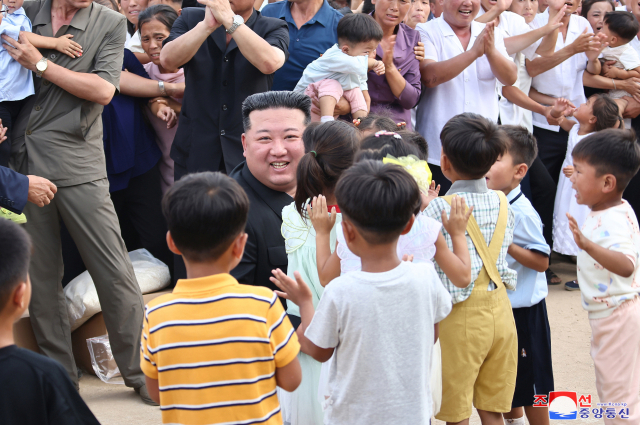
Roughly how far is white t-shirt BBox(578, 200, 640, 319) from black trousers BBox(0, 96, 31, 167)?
2871 millimetres

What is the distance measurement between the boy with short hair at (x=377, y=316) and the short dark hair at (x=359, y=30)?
239cm

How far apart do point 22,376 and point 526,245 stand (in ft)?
6.55

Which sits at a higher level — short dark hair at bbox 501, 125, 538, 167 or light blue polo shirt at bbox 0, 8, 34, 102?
light blue polo shirt at bbox 0, 8, 34, 102

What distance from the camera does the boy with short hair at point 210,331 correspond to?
1586 millimetres

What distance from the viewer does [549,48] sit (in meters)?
5.04

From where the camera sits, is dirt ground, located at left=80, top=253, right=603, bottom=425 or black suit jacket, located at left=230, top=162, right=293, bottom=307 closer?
black suit jacket, located at left=230, top=162, right=293, bottom=307

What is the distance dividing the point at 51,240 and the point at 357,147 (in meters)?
1.98

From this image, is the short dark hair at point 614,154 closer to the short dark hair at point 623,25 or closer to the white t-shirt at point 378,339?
the white t-shirt at point 378,339

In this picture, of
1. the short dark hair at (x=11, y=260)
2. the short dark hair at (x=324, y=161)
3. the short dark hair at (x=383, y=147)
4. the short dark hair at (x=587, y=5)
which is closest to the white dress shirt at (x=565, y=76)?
the short dark hair at (x=587, y=5)

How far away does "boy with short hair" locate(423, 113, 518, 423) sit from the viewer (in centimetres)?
239

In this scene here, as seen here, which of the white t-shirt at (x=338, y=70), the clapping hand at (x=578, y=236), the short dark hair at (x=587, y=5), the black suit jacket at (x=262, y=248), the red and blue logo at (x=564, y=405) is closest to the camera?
the black suit jacket at (x=262, y=248)

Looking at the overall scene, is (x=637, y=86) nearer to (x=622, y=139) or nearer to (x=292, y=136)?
(x=622, y=139)

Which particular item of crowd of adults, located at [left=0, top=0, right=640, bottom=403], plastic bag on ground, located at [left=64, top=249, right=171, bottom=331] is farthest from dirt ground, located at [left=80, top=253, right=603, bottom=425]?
plastic bag on ground, located at [left=64, top=249, right=171, bottom=331]

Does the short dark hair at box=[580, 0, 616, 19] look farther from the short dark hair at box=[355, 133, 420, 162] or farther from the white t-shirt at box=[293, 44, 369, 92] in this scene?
the short dark hair at box=[355, 133, 420, 162]
